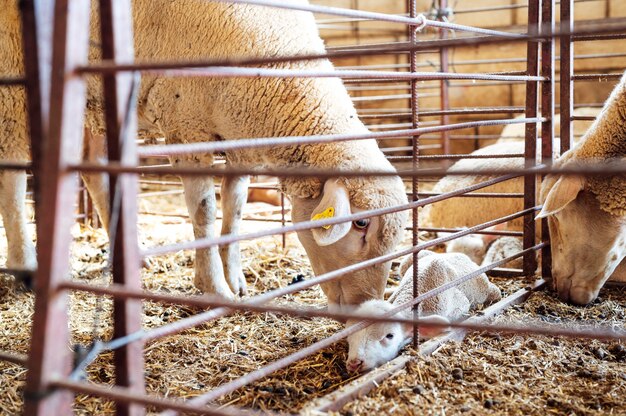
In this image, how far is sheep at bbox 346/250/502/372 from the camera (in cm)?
345

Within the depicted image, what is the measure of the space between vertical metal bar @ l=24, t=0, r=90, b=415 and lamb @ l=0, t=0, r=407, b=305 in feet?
6.87

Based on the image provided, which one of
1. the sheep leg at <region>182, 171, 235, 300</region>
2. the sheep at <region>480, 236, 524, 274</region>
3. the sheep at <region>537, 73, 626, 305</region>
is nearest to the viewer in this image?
the sheep at <region>537, 73, 626, 305</region>

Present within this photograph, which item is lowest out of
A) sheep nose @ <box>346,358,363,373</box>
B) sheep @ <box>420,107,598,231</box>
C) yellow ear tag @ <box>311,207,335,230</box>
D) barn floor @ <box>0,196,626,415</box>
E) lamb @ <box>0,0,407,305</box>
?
barn floor @ <box>0,196,626,415</box>

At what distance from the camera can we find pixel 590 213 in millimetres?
4801

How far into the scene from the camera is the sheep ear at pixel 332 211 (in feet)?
12.2

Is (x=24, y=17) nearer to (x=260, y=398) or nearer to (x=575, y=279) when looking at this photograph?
(x=260, y=398)

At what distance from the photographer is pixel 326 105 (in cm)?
419

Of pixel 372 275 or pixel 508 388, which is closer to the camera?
pixel 508 388

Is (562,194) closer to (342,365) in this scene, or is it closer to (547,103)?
(547,103)

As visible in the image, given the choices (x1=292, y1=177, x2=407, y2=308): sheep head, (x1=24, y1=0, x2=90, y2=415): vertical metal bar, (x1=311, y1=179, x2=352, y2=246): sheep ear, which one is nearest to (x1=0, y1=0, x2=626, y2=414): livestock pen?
(x1=24, y1=0, x2=90, y2=415): vertical metal bar

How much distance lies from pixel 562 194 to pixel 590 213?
329 mm

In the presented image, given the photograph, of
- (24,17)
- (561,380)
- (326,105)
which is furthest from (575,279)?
(24,17)

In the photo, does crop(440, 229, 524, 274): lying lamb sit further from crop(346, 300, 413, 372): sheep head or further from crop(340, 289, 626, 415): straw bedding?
crop(346, 300, 413, 372): sheep head

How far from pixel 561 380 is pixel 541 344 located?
491 millimetres
